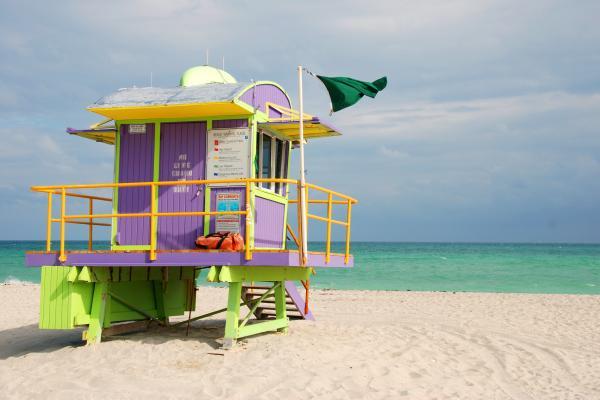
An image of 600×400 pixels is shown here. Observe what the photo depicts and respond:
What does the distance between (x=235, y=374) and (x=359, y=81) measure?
5.41 m

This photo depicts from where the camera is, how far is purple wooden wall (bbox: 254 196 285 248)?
1187 centimetres

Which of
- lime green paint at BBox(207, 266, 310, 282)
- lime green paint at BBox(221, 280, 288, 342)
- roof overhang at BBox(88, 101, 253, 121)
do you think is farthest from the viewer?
roof overhang at BBox(88, 101, 253, 121)

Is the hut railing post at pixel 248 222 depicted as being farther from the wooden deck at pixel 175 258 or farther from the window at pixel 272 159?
the window at pixel 272 159

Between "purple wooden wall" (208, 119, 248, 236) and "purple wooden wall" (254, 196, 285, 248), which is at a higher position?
"purple wooden wall" (208, 119, 248, 236)

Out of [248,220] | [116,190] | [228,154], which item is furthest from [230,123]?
[116,190]

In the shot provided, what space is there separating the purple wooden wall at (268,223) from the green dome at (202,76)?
2771 millimetres

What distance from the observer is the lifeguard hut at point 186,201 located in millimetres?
11266

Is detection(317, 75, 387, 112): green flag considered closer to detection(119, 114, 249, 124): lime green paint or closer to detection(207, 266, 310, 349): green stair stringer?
detection(119, 114, 249, 124): lime green paint

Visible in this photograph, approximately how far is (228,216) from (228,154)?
1080mm

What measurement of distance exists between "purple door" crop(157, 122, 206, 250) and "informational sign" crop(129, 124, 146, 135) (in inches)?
15.1

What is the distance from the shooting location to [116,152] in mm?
12672

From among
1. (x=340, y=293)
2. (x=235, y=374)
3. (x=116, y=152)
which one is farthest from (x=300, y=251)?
(x=340, y=293)

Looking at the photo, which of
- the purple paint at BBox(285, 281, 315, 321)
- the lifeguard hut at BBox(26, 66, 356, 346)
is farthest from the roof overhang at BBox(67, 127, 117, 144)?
the purple paint at BBox(285, 281, 315, 321)

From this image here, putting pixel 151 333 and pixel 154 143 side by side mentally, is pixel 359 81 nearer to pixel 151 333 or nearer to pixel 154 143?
pixel 154 143
